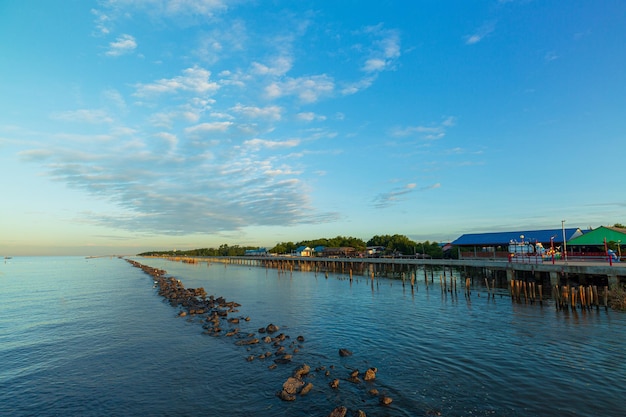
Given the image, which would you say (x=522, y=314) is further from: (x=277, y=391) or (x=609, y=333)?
(x=277, y=391)

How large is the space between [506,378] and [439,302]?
20.7 m

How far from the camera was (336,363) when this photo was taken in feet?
59.9

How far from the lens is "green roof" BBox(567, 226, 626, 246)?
1832 inches

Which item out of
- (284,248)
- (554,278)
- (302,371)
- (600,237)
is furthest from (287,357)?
(284,248)

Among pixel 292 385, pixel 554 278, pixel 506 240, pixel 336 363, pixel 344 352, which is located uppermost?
pixel 506 240

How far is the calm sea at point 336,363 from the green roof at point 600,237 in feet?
86.2

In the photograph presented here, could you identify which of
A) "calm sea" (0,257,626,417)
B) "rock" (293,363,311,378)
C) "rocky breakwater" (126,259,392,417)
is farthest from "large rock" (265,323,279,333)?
"rock" (293,363,311,378)

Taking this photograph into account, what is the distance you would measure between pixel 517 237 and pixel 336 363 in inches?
2005

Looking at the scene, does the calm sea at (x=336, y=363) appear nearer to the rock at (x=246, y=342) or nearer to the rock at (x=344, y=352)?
the rock at (x=344, y=352)

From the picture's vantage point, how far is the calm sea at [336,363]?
13.6 m

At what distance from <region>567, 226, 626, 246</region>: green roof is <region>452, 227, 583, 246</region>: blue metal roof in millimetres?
2169

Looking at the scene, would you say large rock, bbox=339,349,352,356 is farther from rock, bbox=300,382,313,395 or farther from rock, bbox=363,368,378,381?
rock, bbox=300,382,313,395

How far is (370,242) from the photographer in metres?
138

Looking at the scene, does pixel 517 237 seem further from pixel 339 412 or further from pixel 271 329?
pixel 339 412
